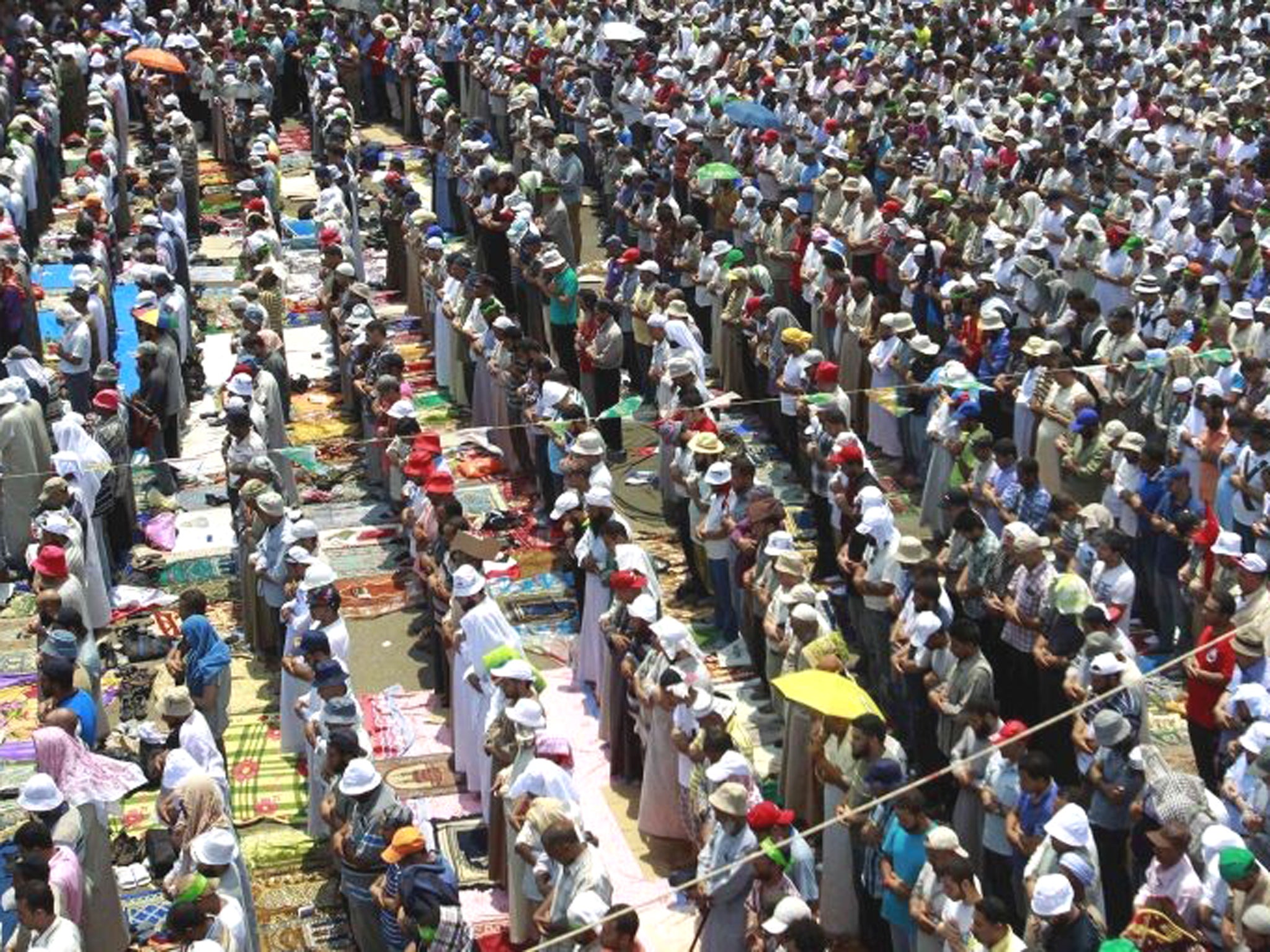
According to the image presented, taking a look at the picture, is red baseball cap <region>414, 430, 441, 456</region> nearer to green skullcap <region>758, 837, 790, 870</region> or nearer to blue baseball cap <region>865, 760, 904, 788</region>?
blue baseball cap <region>865, 760, 904, 788</region>

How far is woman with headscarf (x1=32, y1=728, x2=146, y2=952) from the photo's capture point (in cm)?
1077

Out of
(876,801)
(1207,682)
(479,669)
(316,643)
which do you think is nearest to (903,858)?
(876,801)

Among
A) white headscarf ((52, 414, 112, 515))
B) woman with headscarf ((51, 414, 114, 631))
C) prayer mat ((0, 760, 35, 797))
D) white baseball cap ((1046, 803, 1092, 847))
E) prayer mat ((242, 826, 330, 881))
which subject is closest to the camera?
white baseball cap ((1046, 803, 1092, 847))

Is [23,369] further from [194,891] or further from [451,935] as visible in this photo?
[451,935]

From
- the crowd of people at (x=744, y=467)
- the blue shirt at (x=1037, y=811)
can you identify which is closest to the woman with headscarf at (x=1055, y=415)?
the crowd of people at (x=744, y=467)

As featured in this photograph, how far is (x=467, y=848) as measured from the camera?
40.5ft

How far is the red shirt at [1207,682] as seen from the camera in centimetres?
1141

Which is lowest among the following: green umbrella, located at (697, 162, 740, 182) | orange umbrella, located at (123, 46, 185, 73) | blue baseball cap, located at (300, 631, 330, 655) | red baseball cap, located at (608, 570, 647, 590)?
blue baseball cap, located at (300, 631, 330, 655)

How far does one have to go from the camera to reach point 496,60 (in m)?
27.1

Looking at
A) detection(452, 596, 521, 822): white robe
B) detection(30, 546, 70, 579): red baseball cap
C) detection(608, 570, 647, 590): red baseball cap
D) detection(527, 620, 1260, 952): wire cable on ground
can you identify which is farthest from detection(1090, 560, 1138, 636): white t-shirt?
detection(30, 546, 70, 579): red baseball cap

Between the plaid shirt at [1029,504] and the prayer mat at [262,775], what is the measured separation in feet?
15.3

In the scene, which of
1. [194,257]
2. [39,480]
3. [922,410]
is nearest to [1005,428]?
[922,410]

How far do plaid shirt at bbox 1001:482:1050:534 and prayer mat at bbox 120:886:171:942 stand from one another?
5581mm

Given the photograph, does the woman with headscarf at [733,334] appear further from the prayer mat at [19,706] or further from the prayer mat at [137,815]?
the prayer mat at [137,815]
